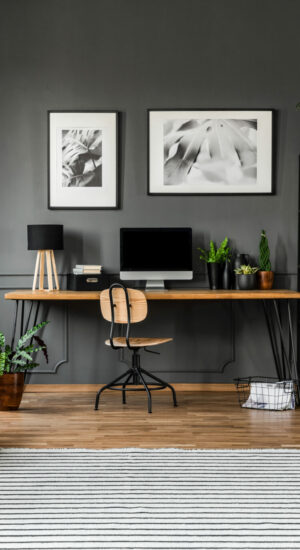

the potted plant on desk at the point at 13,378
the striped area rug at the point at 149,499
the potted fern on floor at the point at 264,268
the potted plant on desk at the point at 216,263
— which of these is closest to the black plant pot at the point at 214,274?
the potted plant on desk at the point at 216,263

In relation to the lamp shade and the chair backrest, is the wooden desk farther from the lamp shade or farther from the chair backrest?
the lamp shade

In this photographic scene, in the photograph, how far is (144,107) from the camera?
4.82m

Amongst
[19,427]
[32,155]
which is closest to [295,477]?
[19,427]

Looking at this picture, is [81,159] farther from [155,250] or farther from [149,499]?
[149,499]

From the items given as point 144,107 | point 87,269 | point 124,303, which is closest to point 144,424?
point 124,303

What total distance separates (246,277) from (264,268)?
0.70 ft

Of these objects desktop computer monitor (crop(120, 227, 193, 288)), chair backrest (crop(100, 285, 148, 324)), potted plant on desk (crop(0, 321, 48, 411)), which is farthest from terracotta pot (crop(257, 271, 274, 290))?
potted plant on desk (crop(0, 321, 48, 411))

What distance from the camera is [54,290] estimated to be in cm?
462

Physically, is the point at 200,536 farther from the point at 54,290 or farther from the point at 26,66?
the point at 26,66

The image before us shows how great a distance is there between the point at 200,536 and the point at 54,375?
9.26 feet

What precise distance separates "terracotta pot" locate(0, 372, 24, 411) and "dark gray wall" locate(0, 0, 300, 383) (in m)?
0.69

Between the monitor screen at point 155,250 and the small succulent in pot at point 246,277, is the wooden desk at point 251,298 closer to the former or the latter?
the small succulent in pot at point 246,277

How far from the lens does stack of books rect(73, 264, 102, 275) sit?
4.61 meters

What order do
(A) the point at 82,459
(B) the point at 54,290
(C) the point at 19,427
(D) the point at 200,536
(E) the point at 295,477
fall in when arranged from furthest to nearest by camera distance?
(B) the point at 54,290, (C) the point at 19,427, (A) the point at 82,459, (E) the point at 295,477, (D) the point at 200,536
